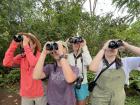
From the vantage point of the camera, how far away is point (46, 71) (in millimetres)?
4133

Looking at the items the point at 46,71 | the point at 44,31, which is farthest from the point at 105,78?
the point at 44,31

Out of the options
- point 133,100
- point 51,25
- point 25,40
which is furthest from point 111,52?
point 51,25

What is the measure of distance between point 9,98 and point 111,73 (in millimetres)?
5247

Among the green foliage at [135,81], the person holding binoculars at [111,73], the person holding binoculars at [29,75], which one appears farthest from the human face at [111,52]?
the green foliage at [135,81]

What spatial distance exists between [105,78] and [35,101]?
3.43ft

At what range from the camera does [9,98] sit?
8945mm

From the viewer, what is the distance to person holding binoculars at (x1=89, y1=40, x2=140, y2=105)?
4.18m

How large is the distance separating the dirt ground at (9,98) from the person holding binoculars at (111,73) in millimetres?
4589

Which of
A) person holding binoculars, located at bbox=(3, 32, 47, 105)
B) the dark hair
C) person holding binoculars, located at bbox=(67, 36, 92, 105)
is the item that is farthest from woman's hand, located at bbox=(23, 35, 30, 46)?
the dark hair

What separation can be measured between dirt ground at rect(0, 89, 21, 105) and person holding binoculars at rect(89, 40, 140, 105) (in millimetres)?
4589

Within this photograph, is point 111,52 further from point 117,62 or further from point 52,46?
point 52,46

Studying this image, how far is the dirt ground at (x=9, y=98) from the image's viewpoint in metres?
8.59

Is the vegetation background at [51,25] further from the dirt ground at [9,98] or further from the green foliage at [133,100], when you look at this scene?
the green foliage at [133,100]

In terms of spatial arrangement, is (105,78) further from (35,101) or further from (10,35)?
(10,35)
